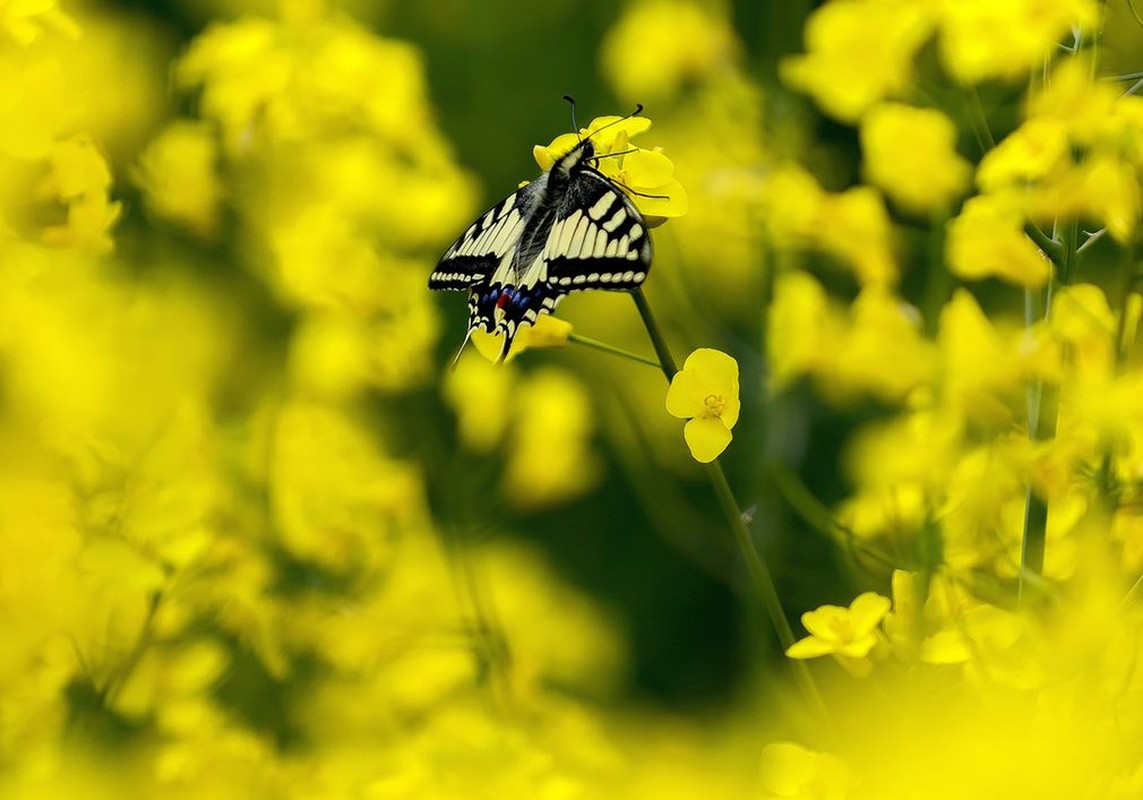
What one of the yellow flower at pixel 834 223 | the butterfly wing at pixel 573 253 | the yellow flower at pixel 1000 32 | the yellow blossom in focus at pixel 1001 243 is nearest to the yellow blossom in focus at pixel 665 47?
the yellow flower at pixel 834 223

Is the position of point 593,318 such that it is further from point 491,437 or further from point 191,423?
point 191,423

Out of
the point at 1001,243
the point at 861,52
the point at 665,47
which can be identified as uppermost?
the point at 665,47

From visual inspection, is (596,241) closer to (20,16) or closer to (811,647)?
(811,647)

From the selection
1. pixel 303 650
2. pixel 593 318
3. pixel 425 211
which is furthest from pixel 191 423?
pixel 593 318

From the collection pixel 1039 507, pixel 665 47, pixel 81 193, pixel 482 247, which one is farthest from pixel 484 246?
pixel 665 47

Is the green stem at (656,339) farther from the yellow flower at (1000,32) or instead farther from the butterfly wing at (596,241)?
the yellow flower at (1000,32)

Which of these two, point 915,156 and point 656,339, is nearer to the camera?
point 656,339

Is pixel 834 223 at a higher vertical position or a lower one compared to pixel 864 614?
higher

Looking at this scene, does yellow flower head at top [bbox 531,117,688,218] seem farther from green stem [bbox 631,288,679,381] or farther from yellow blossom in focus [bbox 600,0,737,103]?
yellow blossom in focus [bbox 600,0,737,103]
